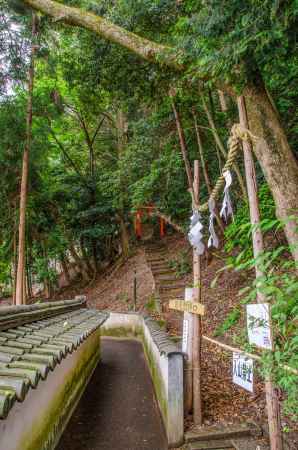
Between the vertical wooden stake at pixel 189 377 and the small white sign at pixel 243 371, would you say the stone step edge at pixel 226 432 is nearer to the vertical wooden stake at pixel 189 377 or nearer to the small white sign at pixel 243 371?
the vertical wooden stake at pixel 189 377

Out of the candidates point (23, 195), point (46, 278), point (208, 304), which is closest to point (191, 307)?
point (208, 304)

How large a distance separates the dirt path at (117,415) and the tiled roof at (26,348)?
1278 mm

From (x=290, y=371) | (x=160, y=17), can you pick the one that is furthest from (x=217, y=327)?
(x=160, y=17)

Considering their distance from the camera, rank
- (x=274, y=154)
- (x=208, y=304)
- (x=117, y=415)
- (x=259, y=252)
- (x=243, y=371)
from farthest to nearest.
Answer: (x=208, y=304), (x=117, y=415), (x=274, y=154), (x=243, y=371), (x=259, y=252)

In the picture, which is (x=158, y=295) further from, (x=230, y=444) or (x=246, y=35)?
(x=246, y=35)

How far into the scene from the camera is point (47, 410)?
11.7 ft

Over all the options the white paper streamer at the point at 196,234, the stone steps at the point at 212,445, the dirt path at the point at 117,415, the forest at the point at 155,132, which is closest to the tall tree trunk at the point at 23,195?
the forest at the point at 155,132

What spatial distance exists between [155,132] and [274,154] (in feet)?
20.1

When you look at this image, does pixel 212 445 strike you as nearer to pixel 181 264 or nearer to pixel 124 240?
pixel 181 264

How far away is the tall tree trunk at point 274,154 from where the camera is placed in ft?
12.0

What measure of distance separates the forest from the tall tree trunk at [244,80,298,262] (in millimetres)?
16

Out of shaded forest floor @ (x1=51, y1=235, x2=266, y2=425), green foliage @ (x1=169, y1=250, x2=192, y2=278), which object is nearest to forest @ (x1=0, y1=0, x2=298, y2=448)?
shaded forest floor @ (x1=51, y1=235, x2=266, y2=425)

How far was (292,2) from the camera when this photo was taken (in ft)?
9.28

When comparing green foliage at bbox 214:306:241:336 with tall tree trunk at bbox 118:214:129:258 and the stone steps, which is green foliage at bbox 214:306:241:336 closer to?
the stone steps
